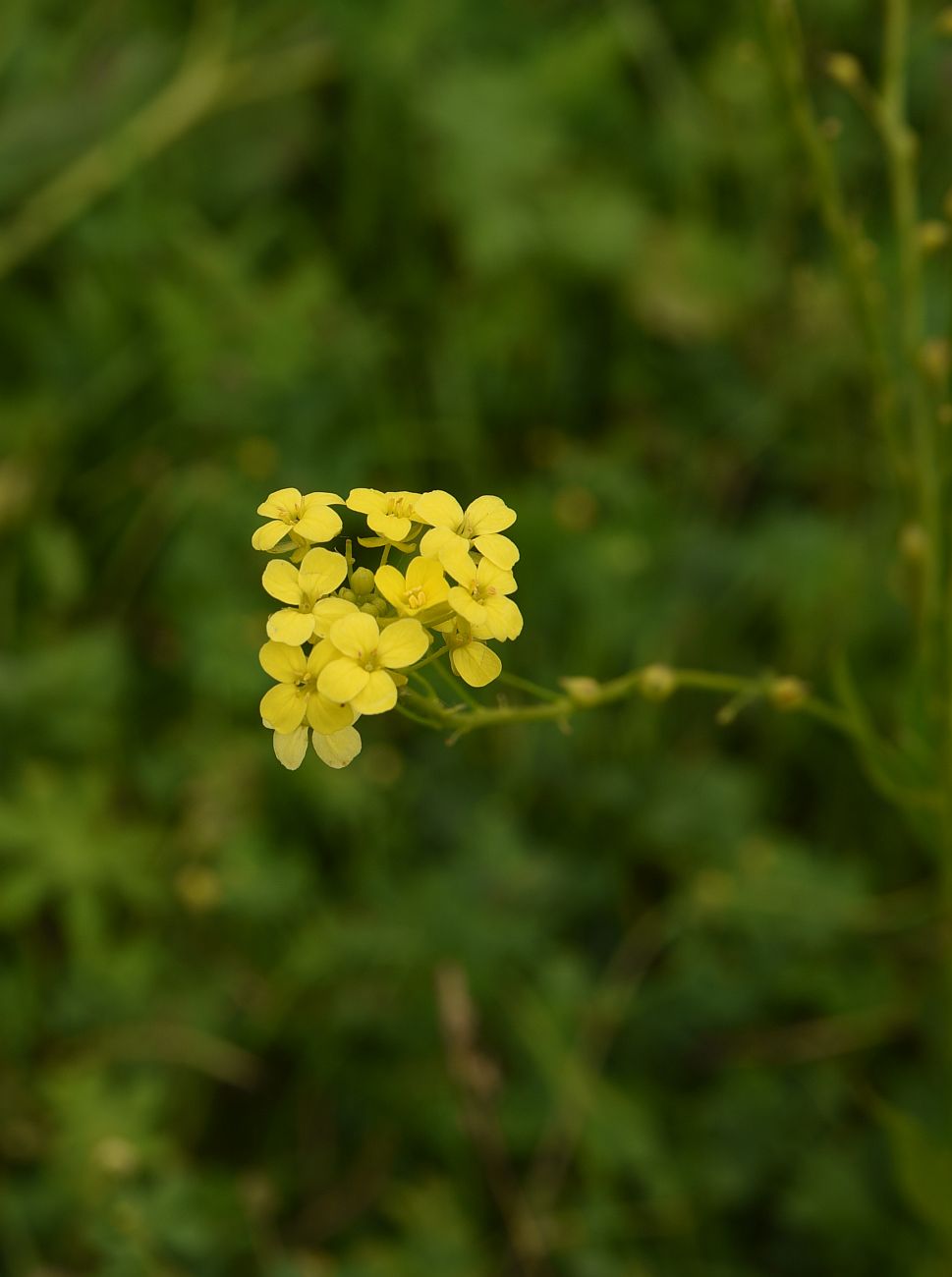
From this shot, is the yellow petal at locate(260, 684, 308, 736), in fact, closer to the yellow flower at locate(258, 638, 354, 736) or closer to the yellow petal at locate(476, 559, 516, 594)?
the yellow flower at locate(258, 638, 354, 736)

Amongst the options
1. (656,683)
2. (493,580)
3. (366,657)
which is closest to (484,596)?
(493,580)

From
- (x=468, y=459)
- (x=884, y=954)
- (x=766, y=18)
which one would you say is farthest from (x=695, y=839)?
(x=766, y=18)

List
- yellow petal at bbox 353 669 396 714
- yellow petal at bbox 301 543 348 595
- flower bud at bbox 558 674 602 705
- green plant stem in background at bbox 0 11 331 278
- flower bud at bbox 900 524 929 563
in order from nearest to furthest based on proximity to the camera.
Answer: yellow petal at bbox 353 669 396 714 → yellow petal at bbox 301 543 348 595 → flower bud at bbox 558 674 602 705 → flower bud at bbox 900 524 929 563 → green plant stem in background at bbox 0 11 331 278

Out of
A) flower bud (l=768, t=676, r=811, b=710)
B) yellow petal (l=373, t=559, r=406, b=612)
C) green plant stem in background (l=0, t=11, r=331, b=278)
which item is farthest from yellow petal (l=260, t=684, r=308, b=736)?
green plant stem in background (l=0, t=11, r=331, b=278)

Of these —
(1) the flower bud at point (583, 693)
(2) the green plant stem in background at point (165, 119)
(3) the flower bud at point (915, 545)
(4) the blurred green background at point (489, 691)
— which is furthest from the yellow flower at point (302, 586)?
(2) the green plant stem in background at point (165, 119)

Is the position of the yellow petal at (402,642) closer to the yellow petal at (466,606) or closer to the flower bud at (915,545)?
the yellow petal at (466,606)

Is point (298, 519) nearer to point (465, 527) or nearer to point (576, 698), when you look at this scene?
point (465, 527)

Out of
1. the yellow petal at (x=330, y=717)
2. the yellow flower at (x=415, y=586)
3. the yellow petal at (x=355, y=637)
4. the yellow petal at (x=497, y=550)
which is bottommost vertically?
the yellow petal at (x=330, y=717)
